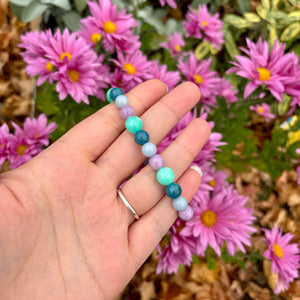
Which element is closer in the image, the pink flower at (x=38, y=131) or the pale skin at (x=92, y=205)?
the pale skin at (x=92, y=205)

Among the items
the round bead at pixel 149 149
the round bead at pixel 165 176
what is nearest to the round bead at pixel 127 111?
the round bead at pixel 149 149

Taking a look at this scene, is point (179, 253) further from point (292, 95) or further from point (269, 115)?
point (269, 115)

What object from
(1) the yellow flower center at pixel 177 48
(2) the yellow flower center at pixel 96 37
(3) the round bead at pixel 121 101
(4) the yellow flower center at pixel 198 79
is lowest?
(4) the yellow flower center at pixel 198 79

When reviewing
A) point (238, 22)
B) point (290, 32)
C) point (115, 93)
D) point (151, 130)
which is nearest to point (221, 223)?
point (151, 130)

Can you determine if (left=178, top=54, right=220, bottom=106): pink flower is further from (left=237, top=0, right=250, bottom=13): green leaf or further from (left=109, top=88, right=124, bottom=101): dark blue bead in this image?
(left=237, top=0, right=250, bottom=13): green leaf

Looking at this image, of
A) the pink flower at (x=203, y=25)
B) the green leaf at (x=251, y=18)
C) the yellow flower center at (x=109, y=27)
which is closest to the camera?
the yellow flower center at (x=109, y=27)

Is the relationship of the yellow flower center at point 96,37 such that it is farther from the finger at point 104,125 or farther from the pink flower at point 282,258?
the pink flower at point 282,258

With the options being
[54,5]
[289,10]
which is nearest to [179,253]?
[54,5]
